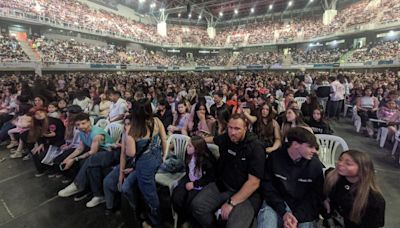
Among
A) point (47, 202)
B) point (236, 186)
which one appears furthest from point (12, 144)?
point (236, 186)

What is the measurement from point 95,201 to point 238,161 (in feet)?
7.61

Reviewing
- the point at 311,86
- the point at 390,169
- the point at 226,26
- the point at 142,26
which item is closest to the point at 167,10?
the point at 142,26

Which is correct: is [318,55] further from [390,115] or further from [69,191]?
[69,191]

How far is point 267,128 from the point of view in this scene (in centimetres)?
357

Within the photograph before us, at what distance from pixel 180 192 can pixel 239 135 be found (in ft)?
3.34

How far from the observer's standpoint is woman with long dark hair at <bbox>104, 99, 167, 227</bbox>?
2.47m

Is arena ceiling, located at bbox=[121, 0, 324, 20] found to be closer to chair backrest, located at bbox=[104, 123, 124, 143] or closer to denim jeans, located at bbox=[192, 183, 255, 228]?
chair backrest, located at bbox=[104, 123, 124, 143]

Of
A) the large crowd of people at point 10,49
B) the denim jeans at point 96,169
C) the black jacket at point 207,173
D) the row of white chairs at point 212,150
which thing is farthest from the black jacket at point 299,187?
the large crowd of people at point 10,49

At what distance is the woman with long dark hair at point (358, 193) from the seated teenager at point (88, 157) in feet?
9.52

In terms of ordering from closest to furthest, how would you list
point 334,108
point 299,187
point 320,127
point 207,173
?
point 299,187 → point 207,173 → point 320,127 → point 334,108

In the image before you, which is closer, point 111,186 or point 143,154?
point 143,154

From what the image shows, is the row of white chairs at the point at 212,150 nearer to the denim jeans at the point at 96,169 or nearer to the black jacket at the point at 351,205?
the denim jeans at the point at 96,169

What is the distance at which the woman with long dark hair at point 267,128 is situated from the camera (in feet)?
11.5

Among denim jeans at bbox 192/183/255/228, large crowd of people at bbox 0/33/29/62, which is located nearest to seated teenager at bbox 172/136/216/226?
denim jeans at bbox 192/183/255/228
